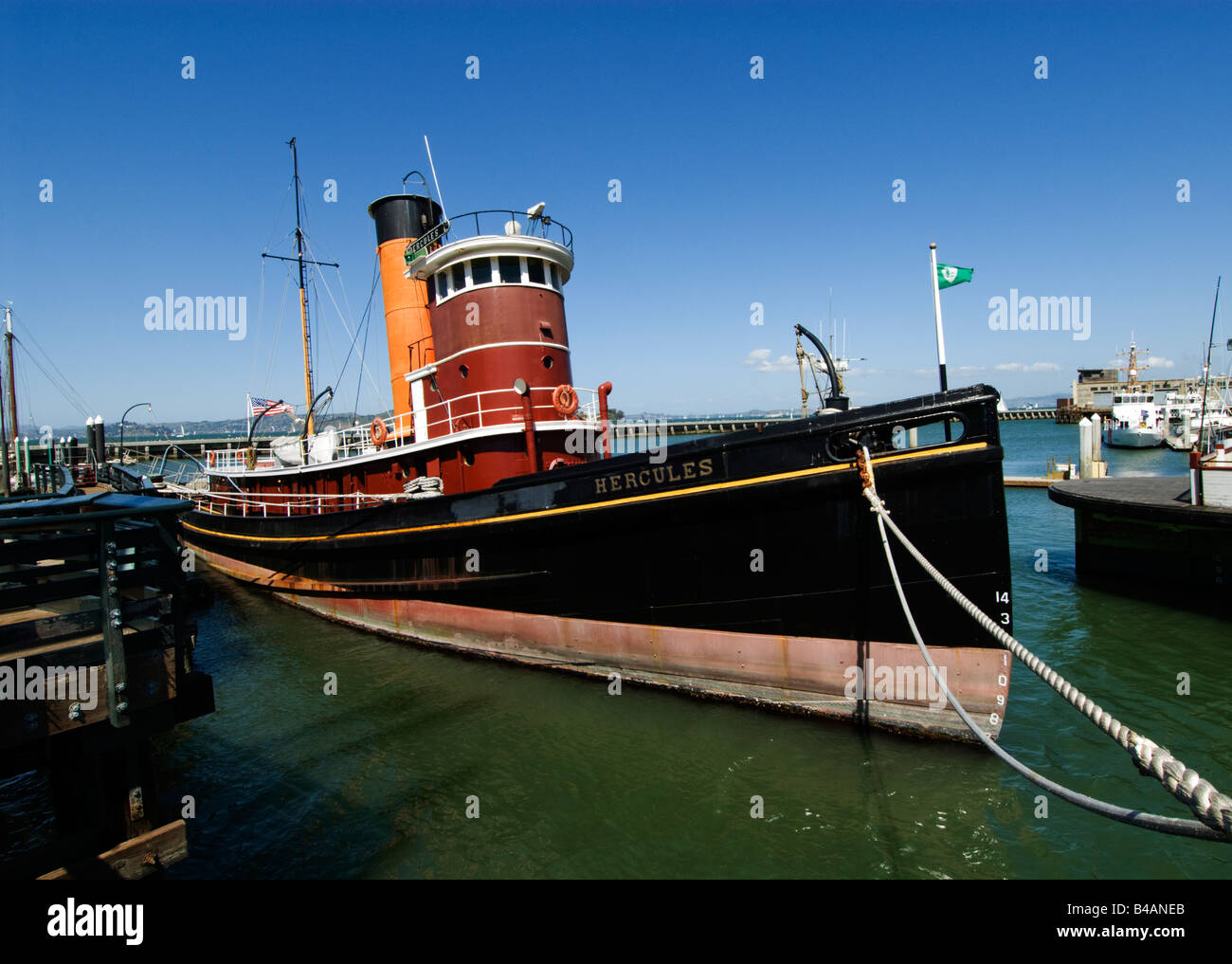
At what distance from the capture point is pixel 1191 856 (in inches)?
A: 202

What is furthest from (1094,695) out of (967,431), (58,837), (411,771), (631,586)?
(58,837)

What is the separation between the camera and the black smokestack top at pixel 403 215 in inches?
587

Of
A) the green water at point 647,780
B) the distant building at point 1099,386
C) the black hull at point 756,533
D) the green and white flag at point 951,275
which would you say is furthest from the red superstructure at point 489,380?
the distant building at point 1099,386

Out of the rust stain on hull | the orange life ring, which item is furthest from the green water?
the orange life ring

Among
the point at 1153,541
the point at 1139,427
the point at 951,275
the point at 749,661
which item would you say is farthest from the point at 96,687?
the point at 1139,427

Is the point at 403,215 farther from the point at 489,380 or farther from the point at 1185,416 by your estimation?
the point at 1185,416

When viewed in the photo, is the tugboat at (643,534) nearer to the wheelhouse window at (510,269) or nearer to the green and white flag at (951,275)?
the wheelhouse window at (510,269)

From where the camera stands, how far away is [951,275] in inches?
302

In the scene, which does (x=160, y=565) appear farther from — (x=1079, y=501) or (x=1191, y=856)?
(x=1079, y=501)

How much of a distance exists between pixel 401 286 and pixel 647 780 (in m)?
12.7

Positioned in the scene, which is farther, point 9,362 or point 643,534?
point 9,362

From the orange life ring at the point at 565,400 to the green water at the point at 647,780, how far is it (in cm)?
450

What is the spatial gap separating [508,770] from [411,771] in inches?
45.2

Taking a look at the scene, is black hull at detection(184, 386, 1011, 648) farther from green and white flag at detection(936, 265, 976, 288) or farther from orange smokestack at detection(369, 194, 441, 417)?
orange smokestack at detection(369, 194, 441, 417)
